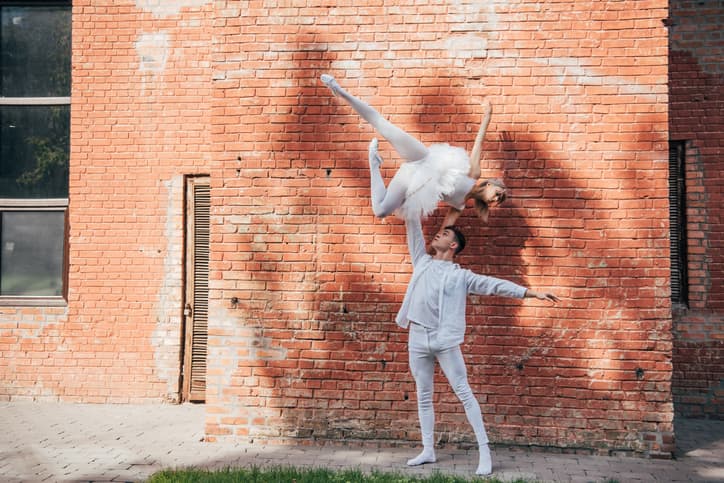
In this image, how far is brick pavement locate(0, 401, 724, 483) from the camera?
4941 millimetres

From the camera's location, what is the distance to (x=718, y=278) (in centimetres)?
700

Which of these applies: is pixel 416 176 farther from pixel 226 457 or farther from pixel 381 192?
pixel 226 457

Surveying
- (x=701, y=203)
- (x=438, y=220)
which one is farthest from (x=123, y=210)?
(x=701, y=203)

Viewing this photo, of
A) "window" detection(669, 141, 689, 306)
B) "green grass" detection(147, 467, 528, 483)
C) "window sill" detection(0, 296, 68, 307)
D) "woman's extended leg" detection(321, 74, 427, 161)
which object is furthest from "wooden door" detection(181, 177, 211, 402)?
"window" detection(669, 141, 689, 306)

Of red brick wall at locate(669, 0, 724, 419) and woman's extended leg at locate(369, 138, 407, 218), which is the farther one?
red brick wall at locate(669, 0, 724, 419)

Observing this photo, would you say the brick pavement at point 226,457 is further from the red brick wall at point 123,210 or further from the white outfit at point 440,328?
the red brick wall at point 123,210

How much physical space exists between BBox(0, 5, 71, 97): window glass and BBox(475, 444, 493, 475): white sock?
6.76 metres

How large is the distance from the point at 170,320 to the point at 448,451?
3783 millimetres

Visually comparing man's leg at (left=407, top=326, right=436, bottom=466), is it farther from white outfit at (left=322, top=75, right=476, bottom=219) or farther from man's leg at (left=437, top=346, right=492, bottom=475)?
white outfit at (left=322, top=75, right=476, bottom=219)

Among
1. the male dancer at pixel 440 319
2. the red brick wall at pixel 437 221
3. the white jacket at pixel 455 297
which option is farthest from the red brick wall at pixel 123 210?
the white jacket at pixel 455 297

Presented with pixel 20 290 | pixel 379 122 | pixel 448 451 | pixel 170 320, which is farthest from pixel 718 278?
pixel 20 290

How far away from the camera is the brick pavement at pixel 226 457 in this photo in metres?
4.94

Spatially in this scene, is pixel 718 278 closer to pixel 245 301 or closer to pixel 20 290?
pixel 245 301

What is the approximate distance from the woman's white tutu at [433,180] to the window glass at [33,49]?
209 inches
